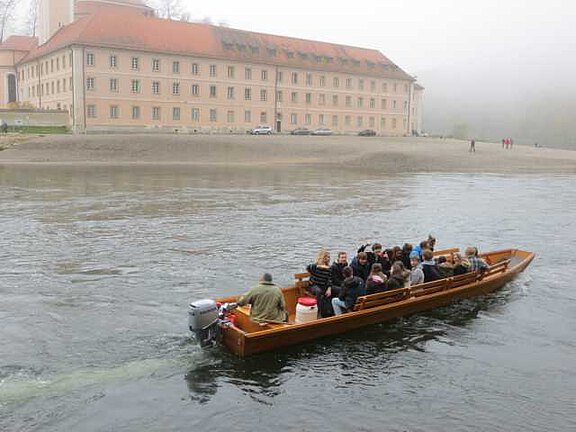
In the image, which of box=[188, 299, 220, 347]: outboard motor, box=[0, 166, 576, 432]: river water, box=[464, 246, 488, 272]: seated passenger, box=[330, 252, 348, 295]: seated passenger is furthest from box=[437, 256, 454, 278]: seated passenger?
box=[188, 299, 220, 347]: outboard motor

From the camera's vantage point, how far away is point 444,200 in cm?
3338

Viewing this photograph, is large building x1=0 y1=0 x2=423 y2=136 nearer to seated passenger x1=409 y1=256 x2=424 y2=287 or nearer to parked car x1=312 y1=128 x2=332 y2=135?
parked car x1=312 y1=128 x2=332 y2=135

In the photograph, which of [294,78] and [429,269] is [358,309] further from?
[294,78]

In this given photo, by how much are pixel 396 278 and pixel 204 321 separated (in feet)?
14.6

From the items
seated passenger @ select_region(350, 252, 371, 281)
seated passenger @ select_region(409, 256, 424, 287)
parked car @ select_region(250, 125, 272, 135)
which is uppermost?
parked car @ select_region(250, 125, 272, 135)

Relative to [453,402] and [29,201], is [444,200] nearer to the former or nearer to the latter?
[29,201]

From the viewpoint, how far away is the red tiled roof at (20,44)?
83750 mm

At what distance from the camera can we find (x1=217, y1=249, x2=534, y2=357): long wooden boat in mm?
10734

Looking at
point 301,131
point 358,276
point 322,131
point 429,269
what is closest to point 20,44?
point 301,131

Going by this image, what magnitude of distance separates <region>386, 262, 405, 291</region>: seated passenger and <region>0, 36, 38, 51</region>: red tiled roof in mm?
82635

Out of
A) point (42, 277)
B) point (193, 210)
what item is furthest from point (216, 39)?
point (42, 277)

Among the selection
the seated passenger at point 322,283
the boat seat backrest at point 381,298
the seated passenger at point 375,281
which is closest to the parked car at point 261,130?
the seated passenger at point 322,283

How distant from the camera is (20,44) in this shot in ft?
276

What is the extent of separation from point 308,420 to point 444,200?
26092mm
